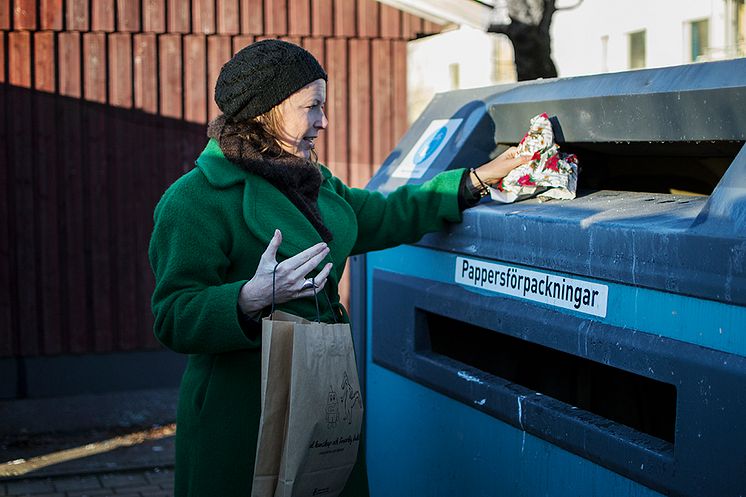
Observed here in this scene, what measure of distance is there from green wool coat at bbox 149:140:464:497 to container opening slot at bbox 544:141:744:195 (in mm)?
694

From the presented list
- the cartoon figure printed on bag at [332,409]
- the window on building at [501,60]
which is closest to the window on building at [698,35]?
the window on building at [501,60]

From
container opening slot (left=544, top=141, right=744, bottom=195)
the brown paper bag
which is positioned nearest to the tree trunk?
container opening slot (left=544, top=141, right=744, bottom=195)

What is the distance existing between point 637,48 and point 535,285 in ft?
51.1

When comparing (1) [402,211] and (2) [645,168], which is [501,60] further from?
(1) [402,211]

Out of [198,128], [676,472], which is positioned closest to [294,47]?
[676,472]

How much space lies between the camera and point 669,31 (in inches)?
623

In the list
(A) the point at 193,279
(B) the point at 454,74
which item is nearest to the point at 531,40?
(A) the point at 193,279

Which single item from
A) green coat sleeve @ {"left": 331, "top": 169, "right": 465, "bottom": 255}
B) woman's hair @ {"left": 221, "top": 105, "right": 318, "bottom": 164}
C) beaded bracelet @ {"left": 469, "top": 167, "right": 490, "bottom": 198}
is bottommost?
green coat sleeve @ {"left": 331, "top": 169, "right": 465, "bottom": 255}

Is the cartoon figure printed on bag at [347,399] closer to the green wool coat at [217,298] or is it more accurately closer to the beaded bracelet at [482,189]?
the green wool coat at [217,298]

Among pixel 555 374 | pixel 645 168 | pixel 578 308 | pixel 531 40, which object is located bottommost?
pixel 555 374

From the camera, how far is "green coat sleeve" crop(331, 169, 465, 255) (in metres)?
2.53

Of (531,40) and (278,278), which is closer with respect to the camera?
(278,278)

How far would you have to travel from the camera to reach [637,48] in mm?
16875

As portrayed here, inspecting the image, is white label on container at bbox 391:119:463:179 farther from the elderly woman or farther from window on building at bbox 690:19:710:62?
window on building at bbox 690:19:710:62
